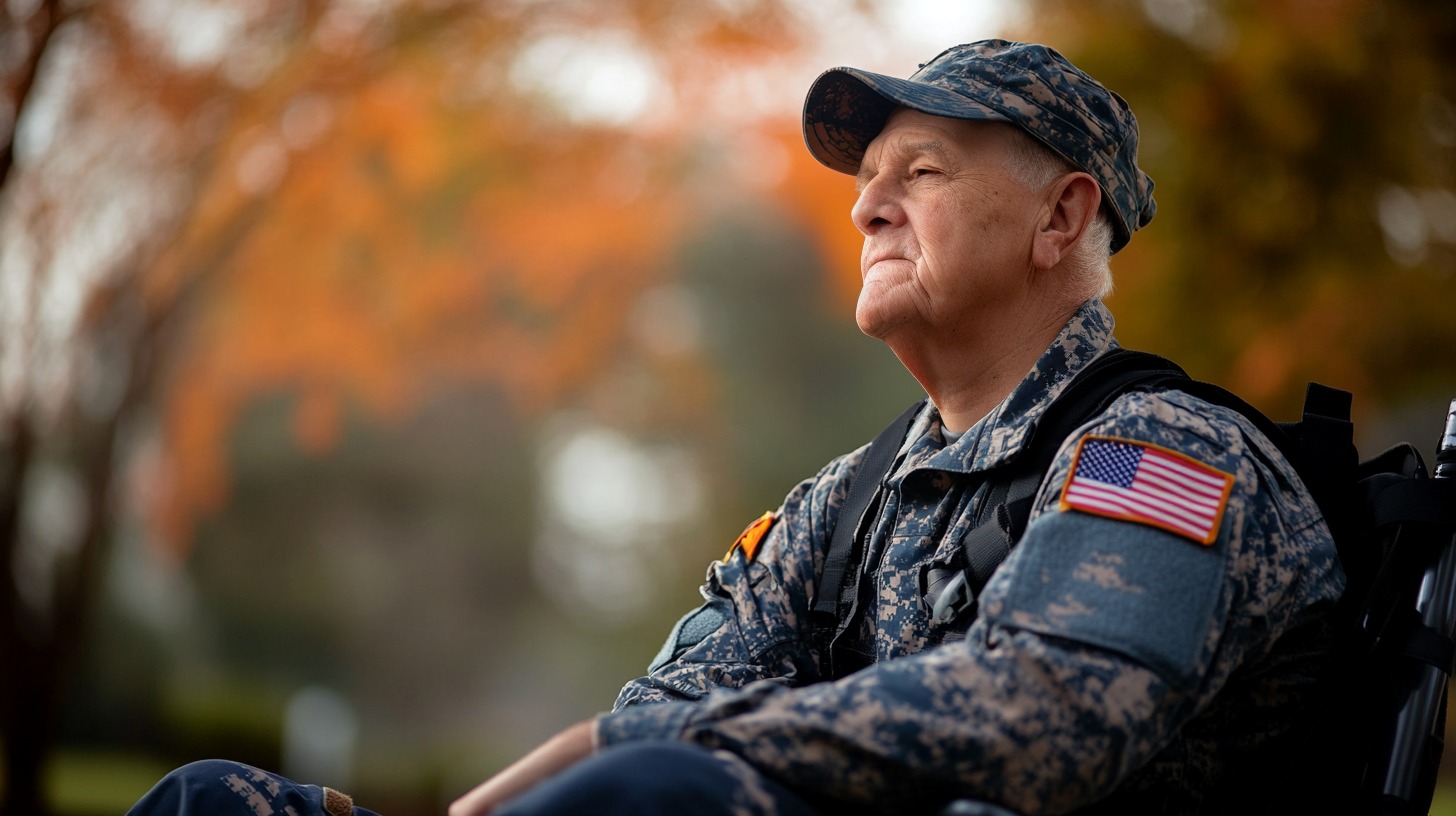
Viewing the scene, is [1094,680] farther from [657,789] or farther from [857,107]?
[857,107]

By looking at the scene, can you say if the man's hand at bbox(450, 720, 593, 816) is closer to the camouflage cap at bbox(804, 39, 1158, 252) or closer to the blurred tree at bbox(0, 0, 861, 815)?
the camouflage cap at bbox(804, 39, 1158, 252)

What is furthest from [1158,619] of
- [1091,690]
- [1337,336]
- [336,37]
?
[336,37]

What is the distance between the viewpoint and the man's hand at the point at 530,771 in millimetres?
1373

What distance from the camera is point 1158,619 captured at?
1352 mm

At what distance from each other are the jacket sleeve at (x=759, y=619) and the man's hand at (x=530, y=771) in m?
0.65

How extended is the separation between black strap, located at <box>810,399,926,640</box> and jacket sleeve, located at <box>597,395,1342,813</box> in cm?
68

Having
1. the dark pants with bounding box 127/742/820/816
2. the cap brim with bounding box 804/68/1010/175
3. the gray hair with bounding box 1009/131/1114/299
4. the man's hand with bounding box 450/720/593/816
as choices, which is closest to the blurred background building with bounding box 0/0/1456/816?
the cap brim with bounding box 804/68/1010/175

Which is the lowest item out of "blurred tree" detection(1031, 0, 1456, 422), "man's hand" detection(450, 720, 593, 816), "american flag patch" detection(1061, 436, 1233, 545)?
"man's hand" detection(450, 720, 593, 816)

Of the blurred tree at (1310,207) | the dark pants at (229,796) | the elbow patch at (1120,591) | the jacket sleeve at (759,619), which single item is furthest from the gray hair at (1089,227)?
the blurred tree at (1310,207)

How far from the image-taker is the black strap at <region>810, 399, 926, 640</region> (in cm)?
212

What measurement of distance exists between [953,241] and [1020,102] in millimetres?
240

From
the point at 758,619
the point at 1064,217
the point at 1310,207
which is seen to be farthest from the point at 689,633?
the point at 1310,207

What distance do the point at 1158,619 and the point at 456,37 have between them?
7.76m

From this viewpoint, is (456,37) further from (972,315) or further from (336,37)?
(972,315)
